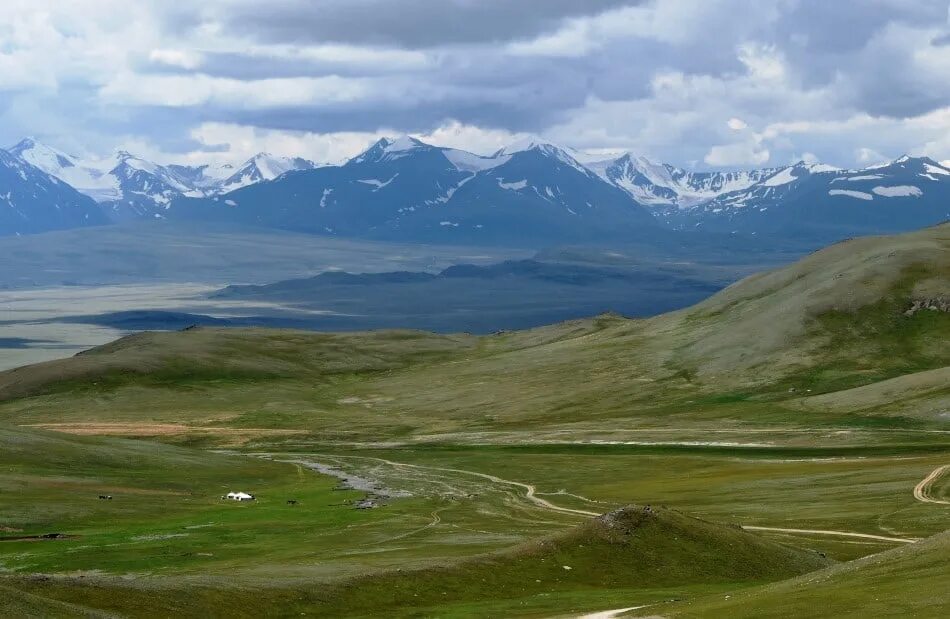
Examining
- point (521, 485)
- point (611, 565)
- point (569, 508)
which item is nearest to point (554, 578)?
point (611, 565)

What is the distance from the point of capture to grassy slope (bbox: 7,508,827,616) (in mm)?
57000

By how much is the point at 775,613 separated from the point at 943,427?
122 m

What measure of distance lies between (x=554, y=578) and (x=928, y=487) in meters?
48.5

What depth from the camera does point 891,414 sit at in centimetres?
17550

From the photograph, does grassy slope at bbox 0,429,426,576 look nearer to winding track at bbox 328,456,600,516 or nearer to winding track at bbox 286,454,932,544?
winding track at bbox 328,456,600,516

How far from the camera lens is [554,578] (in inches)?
2719

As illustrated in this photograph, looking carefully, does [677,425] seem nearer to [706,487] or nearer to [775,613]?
[706,487]

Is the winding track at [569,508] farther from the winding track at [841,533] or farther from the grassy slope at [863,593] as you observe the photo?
the grassy slope at [863,593]

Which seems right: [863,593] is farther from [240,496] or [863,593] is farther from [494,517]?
[240,496]

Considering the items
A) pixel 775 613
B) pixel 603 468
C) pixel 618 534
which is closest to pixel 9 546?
pixel 618 534

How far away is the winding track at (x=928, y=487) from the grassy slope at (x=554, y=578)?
26.2 metres

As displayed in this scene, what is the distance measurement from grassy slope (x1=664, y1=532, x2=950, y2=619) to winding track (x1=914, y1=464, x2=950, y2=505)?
39.6 metres

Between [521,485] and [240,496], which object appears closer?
[240,496]

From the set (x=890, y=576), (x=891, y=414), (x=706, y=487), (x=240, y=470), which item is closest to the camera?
(x=890, y=576)
